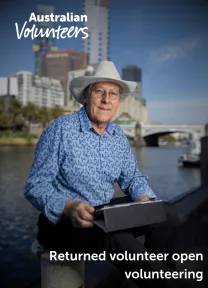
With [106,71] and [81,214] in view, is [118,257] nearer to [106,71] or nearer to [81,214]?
[81,214]

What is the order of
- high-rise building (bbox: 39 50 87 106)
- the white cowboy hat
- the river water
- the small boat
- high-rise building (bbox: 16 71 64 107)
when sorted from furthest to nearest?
the small boat
high-rise building (bbox: 16 71 64 107)
the river water
high-rise building (bbox: 39 50 87 106)
the white cowboy hat

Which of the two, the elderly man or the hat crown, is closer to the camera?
the elderly man

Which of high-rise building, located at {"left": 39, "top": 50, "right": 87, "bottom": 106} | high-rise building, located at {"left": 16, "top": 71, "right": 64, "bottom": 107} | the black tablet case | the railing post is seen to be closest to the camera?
the black tablet case

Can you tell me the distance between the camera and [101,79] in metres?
0.90

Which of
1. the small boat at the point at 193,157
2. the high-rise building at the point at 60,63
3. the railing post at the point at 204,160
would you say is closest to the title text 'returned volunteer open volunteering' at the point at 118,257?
the high-rise building at the point at 60,63

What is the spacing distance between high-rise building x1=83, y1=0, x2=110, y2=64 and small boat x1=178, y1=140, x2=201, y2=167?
11491 mm

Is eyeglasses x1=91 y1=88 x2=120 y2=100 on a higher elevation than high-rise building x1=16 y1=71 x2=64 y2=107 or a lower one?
lower

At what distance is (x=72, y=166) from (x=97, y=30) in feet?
2.19

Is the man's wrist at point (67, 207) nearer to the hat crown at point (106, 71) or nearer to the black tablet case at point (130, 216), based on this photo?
the black tablet case at point (130, 216)

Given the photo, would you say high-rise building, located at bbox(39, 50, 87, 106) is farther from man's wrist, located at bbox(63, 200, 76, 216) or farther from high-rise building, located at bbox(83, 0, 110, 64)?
man's wrist, located at bbox(63, 200, 76, 216)

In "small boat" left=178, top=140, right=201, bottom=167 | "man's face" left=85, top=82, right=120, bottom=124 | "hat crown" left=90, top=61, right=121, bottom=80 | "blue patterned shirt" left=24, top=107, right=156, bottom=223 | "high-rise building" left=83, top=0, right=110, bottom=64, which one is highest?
"high-rise building" left=83, top=0, right=110, bottom=64

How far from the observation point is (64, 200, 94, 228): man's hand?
783mm

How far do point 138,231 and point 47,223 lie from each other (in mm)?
213

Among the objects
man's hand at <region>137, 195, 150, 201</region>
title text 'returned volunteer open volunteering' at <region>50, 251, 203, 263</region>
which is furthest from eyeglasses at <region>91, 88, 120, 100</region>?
title text 'returned volunteer open volunteering' at <region>50, 251, 203, 263</region>
